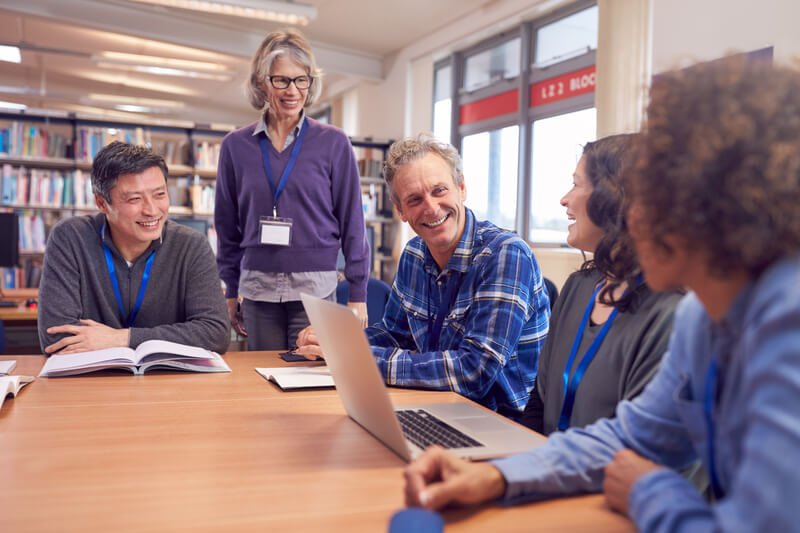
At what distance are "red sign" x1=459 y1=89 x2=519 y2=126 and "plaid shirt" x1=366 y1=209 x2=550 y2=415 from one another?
16.6 ft

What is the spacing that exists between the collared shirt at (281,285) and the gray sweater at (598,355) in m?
1.10

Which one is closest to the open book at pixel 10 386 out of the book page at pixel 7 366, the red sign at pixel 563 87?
the book page at pixel 7 366

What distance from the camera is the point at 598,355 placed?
1290 mm

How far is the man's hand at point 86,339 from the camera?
1.85 metres

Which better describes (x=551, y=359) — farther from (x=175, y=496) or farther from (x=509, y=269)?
(x=175, y=496)

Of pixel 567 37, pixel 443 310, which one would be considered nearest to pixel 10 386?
pixel 443 310

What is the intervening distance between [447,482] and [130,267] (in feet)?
5.30

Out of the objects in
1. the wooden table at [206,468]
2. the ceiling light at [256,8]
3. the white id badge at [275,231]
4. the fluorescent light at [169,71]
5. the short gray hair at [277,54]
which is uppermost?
the fluorescent light at [169,71]

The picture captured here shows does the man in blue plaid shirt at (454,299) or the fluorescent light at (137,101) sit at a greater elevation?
the fluorescent light at (137,101)

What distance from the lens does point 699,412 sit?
2.66 feet

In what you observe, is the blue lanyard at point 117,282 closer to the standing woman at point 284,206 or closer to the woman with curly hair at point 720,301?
the standing woman at point 284,206

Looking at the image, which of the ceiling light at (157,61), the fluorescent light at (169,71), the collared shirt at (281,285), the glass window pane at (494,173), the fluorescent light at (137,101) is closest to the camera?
the collared shirt at (281,285)

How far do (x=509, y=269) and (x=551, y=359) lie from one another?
24 centimetres

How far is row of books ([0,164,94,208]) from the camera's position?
575 cm
